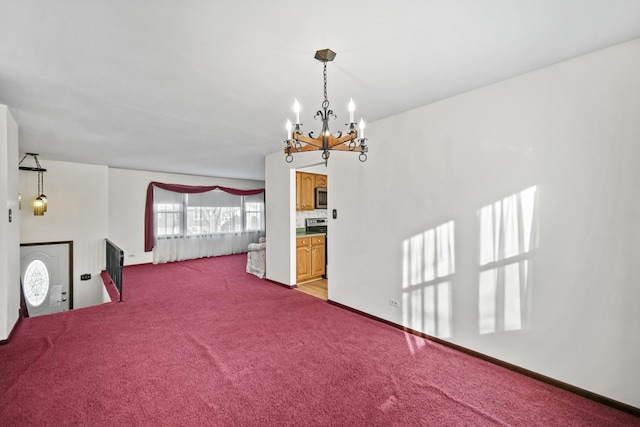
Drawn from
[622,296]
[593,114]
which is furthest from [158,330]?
[593,114]

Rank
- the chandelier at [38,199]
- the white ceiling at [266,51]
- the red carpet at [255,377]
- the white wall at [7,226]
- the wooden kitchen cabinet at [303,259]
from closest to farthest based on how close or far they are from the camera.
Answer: the white ceiling at [266,51] < the red carpet at [255,377] < the white wall at [7,226] < the wooden kitchen cabinet at [303,259] < the chandelier at [38,199]

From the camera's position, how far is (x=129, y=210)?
6.95 m

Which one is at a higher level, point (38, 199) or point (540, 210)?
point (38, 199)

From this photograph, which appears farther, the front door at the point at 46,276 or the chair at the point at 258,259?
the chair at the point at 258,259

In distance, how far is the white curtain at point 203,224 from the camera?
7.38 metres

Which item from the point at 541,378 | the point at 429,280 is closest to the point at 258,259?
the point at 429,280

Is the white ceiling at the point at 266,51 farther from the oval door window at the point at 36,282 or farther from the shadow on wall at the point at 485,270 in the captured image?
the oval door window at the point at 36,282

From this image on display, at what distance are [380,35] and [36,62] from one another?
2494mm

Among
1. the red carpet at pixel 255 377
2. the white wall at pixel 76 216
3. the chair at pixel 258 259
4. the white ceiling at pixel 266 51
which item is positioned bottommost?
the red carpet at pixel 255 377

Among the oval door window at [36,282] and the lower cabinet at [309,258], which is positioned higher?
the lower cabinet at [309,258]

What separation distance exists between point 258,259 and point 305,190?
179cm

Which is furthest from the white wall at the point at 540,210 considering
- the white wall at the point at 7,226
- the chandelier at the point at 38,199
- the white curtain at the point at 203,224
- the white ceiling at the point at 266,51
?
the chandelier at the point at 38,199

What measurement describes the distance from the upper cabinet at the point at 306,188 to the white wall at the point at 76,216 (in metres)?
4.61

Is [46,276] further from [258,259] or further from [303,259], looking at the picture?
[303,259]
